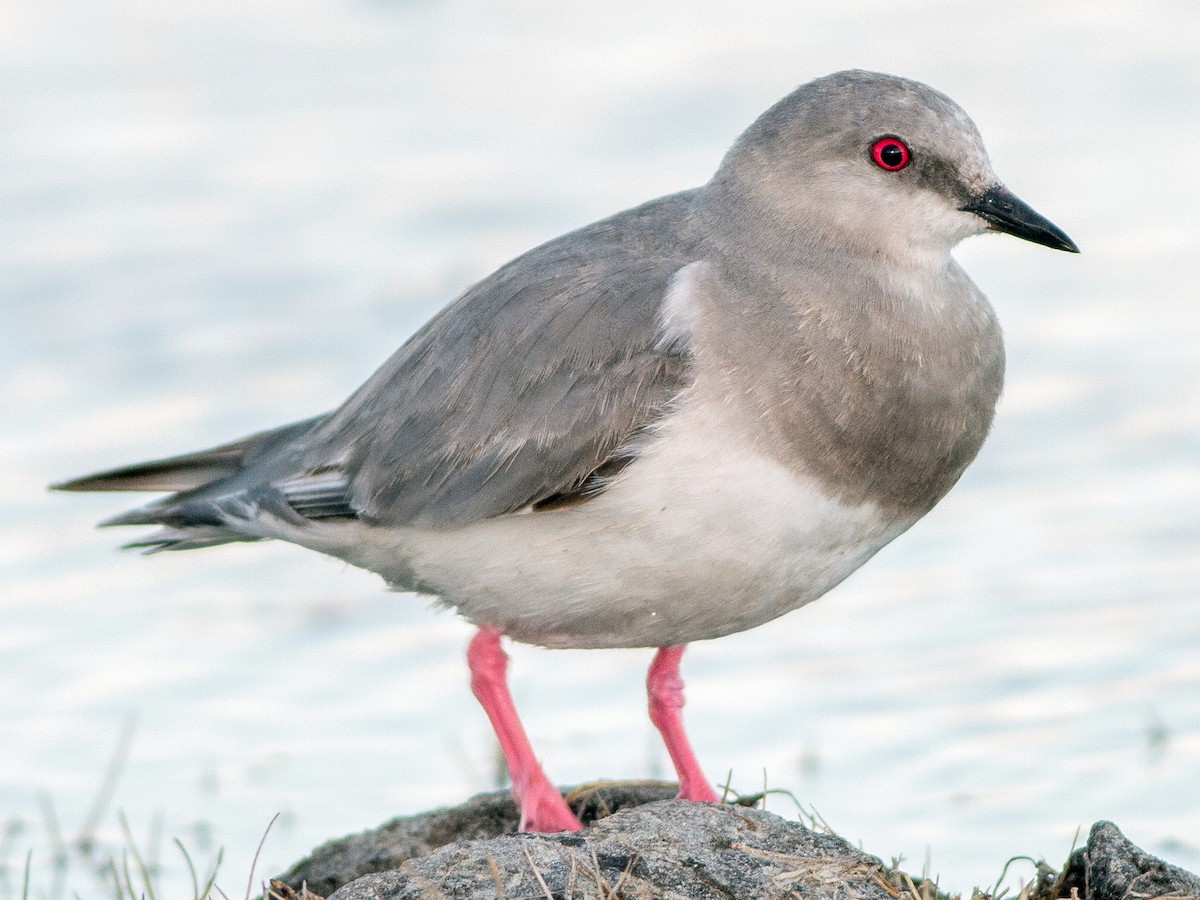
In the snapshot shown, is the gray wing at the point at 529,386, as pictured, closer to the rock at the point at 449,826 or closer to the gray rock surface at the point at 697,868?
the rock at the point at 449,826

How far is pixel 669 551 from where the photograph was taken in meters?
7.11

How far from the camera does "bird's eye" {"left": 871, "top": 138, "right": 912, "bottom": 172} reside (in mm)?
7402

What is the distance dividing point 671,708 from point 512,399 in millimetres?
1503

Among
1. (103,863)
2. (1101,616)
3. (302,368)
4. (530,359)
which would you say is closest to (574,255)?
(530,359)

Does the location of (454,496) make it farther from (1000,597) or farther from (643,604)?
(1000,597)

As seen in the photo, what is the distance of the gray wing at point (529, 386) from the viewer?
24.1ft

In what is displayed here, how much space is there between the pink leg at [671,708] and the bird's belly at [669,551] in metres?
0.66

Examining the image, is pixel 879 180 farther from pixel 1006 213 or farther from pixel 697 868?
pixel 697 868

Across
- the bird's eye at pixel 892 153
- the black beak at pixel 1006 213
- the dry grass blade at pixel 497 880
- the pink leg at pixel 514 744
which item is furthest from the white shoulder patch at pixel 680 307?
the dry grass blade at pixel 497 880

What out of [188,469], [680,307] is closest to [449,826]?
[188,469]

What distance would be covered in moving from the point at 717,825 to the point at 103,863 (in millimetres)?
3537

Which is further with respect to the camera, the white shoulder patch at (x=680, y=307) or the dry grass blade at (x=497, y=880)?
the white shoulder patch at (x=680, y=307)

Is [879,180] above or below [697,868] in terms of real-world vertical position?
above

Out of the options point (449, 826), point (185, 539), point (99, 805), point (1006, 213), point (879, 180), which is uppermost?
point (879, 180)
